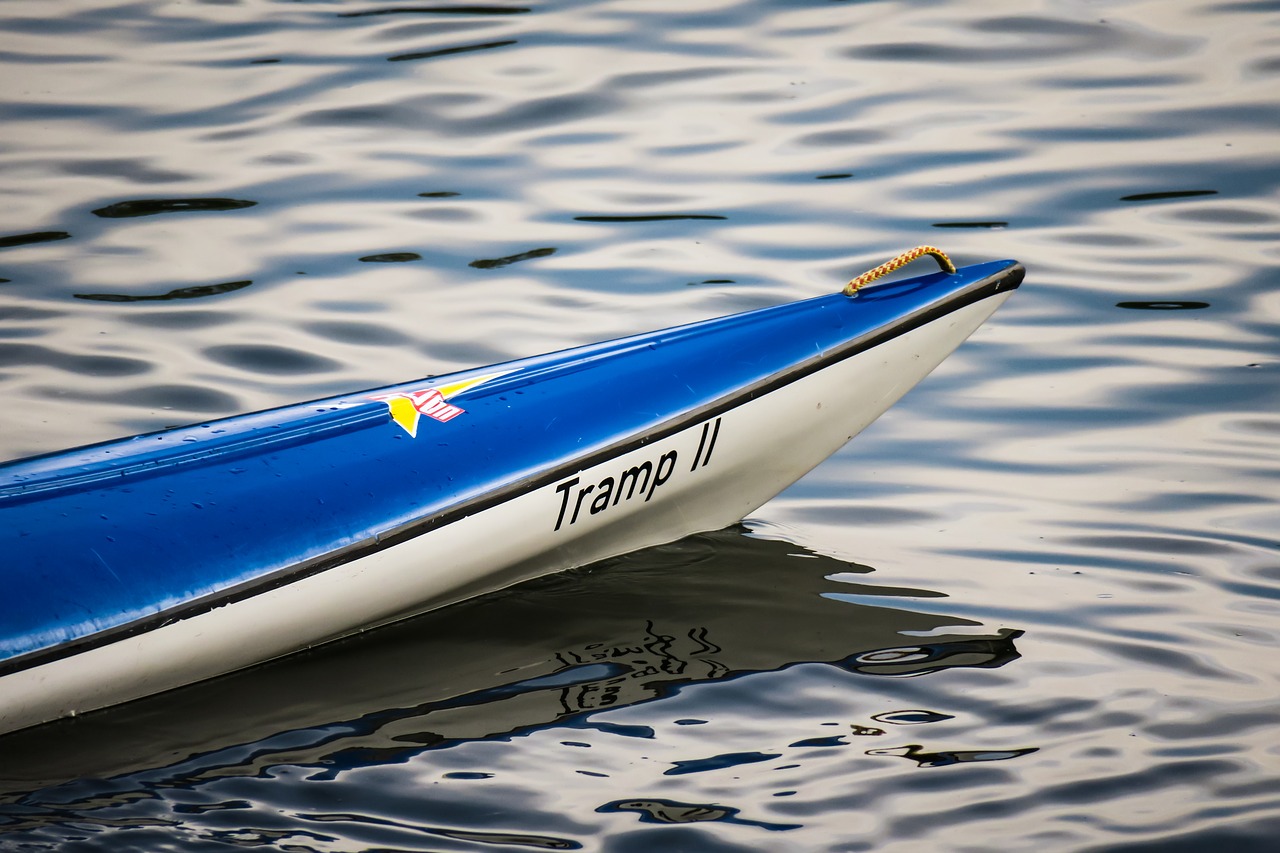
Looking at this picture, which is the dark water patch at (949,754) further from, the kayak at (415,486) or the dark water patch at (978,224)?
the dark water patch at (978,224)

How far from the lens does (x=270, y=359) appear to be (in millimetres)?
5660

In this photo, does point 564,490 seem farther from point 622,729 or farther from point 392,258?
point 392,258

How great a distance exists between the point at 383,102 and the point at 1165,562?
5977mm

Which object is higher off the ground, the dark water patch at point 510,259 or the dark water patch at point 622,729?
the dark water patch at point 510,259

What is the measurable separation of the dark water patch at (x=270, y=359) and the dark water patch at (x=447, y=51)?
3942mm

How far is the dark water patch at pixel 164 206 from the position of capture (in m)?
7.12

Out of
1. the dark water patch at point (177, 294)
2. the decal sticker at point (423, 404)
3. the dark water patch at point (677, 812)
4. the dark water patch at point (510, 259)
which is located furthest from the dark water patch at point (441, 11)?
the dark water patch at point (677, 812)

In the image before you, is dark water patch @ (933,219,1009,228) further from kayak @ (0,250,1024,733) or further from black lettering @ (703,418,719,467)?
black lettering @ (703,418,719,467)

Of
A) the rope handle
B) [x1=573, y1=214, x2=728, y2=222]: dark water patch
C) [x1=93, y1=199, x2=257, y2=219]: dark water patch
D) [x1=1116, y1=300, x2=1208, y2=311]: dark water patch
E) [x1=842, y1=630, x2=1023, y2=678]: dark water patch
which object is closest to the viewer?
[x1=842, y1=630, x2=1023, y2=678]: dark water patch

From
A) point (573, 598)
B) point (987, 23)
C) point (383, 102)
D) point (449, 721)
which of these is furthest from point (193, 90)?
point (449, 721)

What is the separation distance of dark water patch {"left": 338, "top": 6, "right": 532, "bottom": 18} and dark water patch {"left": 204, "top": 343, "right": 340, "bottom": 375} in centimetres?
480

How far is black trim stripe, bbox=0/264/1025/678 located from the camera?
10.4 ft

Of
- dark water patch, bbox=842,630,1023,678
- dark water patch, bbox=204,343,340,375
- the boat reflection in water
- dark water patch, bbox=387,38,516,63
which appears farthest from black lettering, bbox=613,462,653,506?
dark water patch, bbox=387,38,516,63

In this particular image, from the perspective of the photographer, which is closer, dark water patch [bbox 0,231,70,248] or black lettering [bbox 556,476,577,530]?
black lettering [bbox 556,476,577,530]
